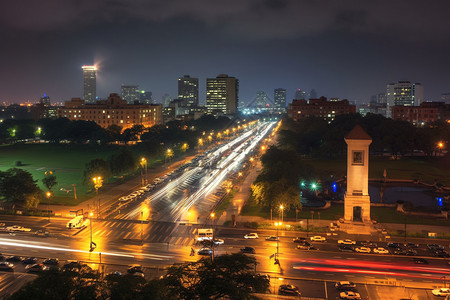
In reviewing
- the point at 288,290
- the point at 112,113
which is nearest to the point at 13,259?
the point at 288,290

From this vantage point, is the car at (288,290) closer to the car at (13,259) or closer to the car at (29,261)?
the car at (29,261)

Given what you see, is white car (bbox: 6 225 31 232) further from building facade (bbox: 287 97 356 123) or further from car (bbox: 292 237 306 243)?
building facade (bbox: 287 97 356 123)

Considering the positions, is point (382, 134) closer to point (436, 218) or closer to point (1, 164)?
point (436, 218)

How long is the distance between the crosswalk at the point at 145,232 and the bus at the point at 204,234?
63 centimetres

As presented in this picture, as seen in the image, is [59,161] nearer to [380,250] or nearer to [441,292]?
[380,250]

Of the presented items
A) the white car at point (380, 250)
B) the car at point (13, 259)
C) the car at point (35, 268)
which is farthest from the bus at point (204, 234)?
the car at point (13, 259)

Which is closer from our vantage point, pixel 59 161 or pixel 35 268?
pixel 35 268

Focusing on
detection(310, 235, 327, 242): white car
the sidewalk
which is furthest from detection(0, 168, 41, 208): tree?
detection(310, 235, 327, 242): white car

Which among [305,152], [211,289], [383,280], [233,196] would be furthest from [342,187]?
[211,289]

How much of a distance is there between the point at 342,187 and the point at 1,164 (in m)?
63.6

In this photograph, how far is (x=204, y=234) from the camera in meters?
37.3

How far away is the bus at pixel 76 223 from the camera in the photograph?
40000 millimetres

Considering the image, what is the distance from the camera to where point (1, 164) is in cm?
8100

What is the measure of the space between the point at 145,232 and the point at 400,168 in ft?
177
